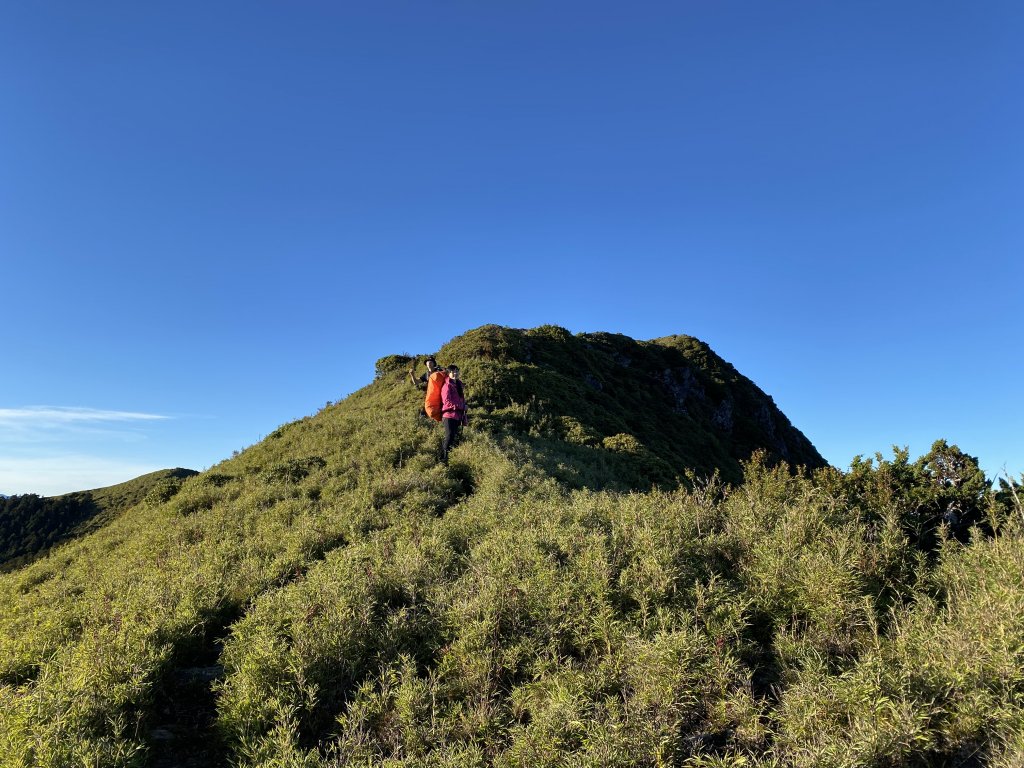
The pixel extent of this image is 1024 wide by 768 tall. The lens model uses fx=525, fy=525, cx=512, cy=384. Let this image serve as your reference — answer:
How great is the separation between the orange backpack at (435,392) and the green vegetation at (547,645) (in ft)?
18.5

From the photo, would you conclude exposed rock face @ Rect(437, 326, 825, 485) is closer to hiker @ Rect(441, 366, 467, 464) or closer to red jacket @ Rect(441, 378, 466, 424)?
hiker @ Rect(441, 366, 467, 464)

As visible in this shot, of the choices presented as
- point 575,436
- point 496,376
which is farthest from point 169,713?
point 496,376

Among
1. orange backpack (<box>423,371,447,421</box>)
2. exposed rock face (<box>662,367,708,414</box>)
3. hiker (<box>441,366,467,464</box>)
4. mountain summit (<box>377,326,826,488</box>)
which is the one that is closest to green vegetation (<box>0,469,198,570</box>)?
mountain summit (<box>377,326,826,488</box>)

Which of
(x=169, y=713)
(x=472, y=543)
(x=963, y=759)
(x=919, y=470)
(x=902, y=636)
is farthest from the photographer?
Answer: (x=919, y=470)

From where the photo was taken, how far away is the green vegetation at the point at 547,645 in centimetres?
346

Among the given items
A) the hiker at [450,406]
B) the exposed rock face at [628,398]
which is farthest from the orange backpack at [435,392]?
the exposed rock face at [628,398]

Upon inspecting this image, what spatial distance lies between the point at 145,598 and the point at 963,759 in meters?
7.90

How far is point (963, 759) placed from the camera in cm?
314

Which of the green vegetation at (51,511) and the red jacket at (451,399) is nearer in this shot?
the red jacket at (451,399)

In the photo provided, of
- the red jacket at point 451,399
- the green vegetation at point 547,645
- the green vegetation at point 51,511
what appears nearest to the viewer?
the green vegetation at point 547,645

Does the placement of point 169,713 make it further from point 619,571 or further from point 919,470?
point 919,470

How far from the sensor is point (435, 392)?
48.0 ft

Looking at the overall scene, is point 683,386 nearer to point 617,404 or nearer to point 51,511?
A: point 617,404

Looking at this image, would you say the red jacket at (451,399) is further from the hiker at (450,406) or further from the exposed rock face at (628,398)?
the exposed rock face at (628,398)
